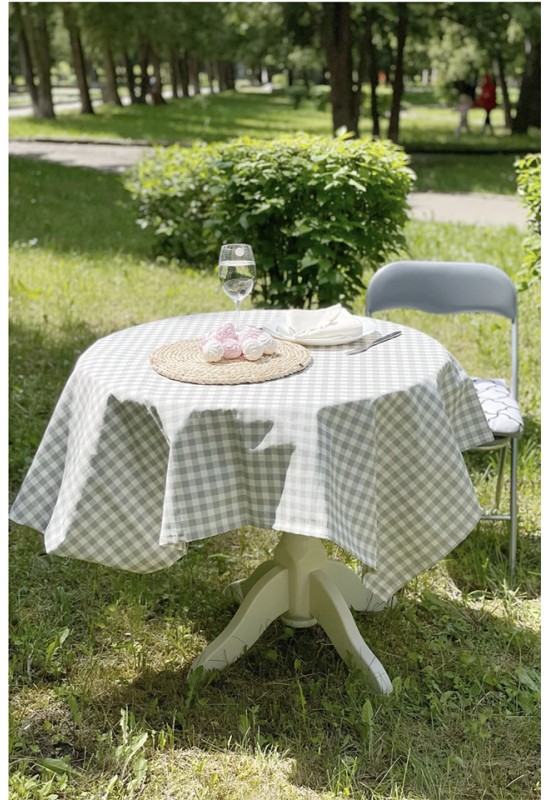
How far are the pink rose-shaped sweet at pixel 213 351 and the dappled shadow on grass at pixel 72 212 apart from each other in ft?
25.1

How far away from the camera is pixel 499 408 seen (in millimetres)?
4191

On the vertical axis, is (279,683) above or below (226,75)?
below

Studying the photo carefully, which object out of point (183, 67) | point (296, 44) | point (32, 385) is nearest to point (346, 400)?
point (32, 385)

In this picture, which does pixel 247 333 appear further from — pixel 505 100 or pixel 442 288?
pixel 505 100

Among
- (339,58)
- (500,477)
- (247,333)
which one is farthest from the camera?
(339,58)

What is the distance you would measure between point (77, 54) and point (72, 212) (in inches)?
783

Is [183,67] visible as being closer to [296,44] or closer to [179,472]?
[296,44]

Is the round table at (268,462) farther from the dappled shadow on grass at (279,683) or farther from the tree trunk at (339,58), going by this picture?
the tree trunk at (339,58)

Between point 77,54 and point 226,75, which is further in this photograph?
point 226,75

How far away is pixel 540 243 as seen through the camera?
5574 millimetres

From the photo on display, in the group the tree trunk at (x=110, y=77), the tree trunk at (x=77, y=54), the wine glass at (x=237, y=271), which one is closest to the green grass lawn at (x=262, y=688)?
the wine glass at (x=237, y=271)

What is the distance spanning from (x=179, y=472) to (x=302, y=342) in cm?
84

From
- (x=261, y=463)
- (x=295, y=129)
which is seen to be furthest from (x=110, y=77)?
(x=261, y=463)

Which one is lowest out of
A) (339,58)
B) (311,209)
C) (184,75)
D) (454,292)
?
(454,292)
